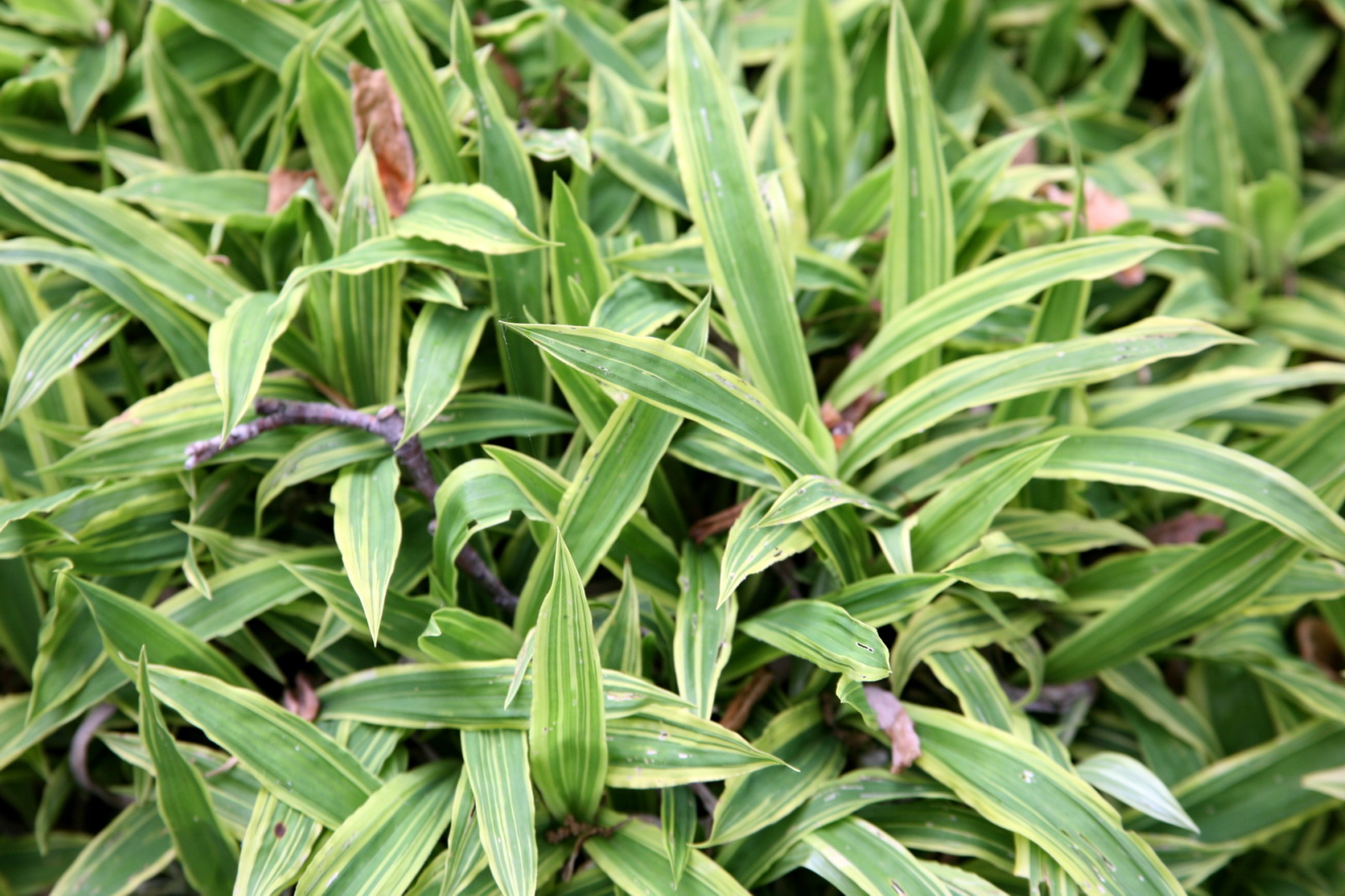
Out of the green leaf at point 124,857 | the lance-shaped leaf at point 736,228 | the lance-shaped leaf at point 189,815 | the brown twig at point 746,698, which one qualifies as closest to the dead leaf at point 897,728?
the brown twig at point 746,698

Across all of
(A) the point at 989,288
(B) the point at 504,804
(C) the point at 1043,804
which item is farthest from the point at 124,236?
(C) the point at 1043,804

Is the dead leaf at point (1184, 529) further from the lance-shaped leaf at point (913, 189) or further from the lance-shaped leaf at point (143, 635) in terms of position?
the lance-shaped leaf at point (143, 635)

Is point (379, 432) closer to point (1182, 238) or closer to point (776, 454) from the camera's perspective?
point (776, 454)

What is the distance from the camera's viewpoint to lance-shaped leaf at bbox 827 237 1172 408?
1185mm

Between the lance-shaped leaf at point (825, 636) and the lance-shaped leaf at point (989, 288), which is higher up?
the lance-shaped leaf at point (989, 288)

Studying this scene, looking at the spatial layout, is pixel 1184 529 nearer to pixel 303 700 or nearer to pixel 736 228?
pixel 736 228

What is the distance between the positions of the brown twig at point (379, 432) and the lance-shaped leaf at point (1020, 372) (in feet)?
1.53

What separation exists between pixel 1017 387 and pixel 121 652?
1.11 meters

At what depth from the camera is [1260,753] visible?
1.29 metres

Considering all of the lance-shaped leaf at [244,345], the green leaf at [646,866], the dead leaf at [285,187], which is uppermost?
the dead leaf at [285,187]

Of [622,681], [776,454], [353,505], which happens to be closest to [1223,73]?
[776,454]

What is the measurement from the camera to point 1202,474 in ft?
3.71

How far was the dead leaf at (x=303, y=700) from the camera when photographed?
1.16 metres

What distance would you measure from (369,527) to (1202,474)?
98 centimetres
